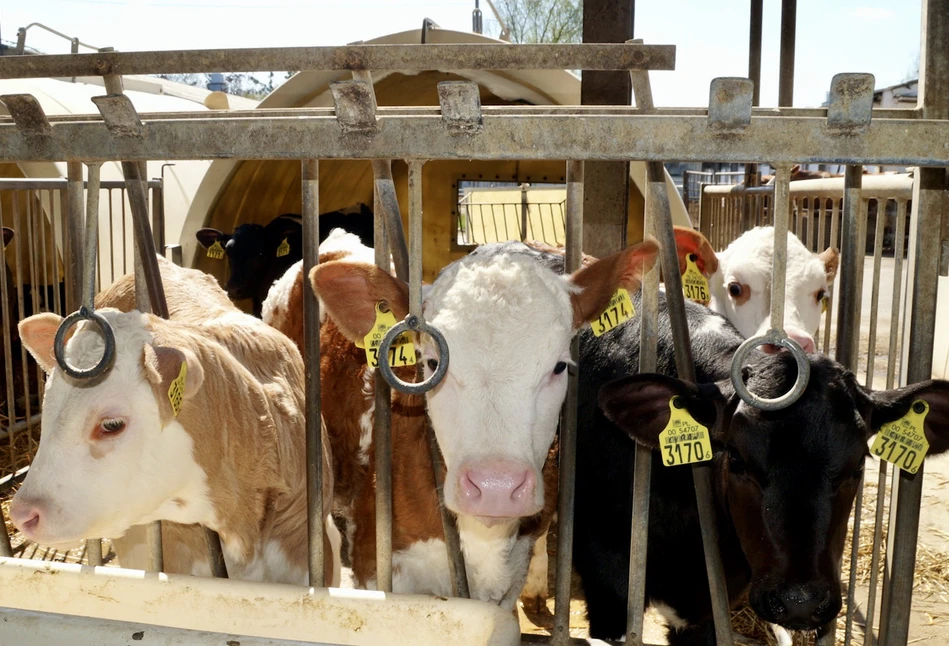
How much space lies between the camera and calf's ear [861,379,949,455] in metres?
2.11

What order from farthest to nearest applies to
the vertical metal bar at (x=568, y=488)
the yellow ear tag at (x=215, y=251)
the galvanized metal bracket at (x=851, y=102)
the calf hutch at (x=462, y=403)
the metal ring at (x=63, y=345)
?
the yellow ear tag at (x=215, y=251) → the vertical metal bar at (x=568, y=488) → the metal ring at (x=63, y=345) → the calf hutch at (x=462, y=403) → the galvanized metal bracket at (x=851, y=102)

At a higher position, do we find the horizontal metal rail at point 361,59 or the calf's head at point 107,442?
the horizontal metal rail at point 361,59

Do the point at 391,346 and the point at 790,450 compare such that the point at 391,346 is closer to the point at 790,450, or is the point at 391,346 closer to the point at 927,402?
the point at 790,450

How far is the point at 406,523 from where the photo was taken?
2.68m

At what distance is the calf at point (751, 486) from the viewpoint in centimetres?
203

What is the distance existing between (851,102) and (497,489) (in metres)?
1.04

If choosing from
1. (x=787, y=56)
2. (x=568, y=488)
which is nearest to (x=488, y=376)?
(x=568, y=488)

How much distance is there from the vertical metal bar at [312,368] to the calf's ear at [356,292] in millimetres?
38

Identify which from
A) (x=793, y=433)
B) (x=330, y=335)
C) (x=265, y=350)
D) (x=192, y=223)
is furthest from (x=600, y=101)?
(x=192, y=223)

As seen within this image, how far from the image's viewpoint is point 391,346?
207 cm

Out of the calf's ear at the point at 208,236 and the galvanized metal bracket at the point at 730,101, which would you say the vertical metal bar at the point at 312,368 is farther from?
the calf's ear at the point at 208,236

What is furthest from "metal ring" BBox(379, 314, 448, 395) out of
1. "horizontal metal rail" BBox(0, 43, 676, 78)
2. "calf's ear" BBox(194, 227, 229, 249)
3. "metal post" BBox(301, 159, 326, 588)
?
"calf's ear" BBox(194, 227, 229, 249)

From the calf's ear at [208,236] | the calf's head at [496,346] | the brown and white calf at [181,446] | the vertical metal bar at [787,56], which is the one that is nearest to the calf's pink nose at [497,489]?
the calf's head at [496,346]

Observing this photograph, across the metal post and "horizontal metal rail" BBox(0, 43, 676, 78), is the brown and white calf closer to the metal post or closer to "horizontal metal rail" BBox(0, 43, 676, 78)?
the metal post
